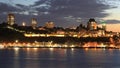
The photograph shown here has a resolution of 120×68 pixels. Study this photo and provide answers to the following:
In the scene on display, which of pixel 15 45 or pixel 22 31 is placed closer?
pixel 15 45

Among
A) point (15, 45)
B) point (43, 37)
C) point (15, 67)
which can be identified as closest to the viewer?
point (15, 67)

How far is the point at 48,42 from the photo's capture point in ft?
572

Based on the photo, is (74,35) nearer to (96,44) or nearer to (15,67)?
(96,44)

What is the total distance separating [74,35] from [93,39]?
8.27m

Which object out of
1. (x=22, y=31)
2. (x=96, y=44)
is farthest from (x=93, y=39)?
(x=22, y=31)

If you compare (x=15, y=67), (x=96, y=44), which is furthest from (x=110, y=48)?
(x=15, y=67)

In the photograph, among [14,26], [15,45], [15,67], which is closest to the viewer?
[15,67]

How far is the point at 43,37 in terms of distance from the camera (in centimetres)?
18075

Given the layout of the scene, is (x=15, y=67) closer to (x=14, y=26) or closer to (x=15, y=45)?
(x=15, y=45)

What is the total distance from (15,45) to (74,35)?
A: 92.7 feet

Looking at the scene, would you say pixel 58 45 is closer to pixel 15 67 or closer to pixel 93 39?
pixel 93 39

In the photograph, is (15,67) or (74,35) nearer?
(15,67)

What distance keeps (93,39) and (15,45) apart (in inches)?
1201

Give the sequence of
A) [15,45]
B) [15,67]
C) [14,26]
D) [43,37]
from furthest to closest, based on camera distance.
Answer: [14,26] → [43,37] → [15,45] → [15,67]
